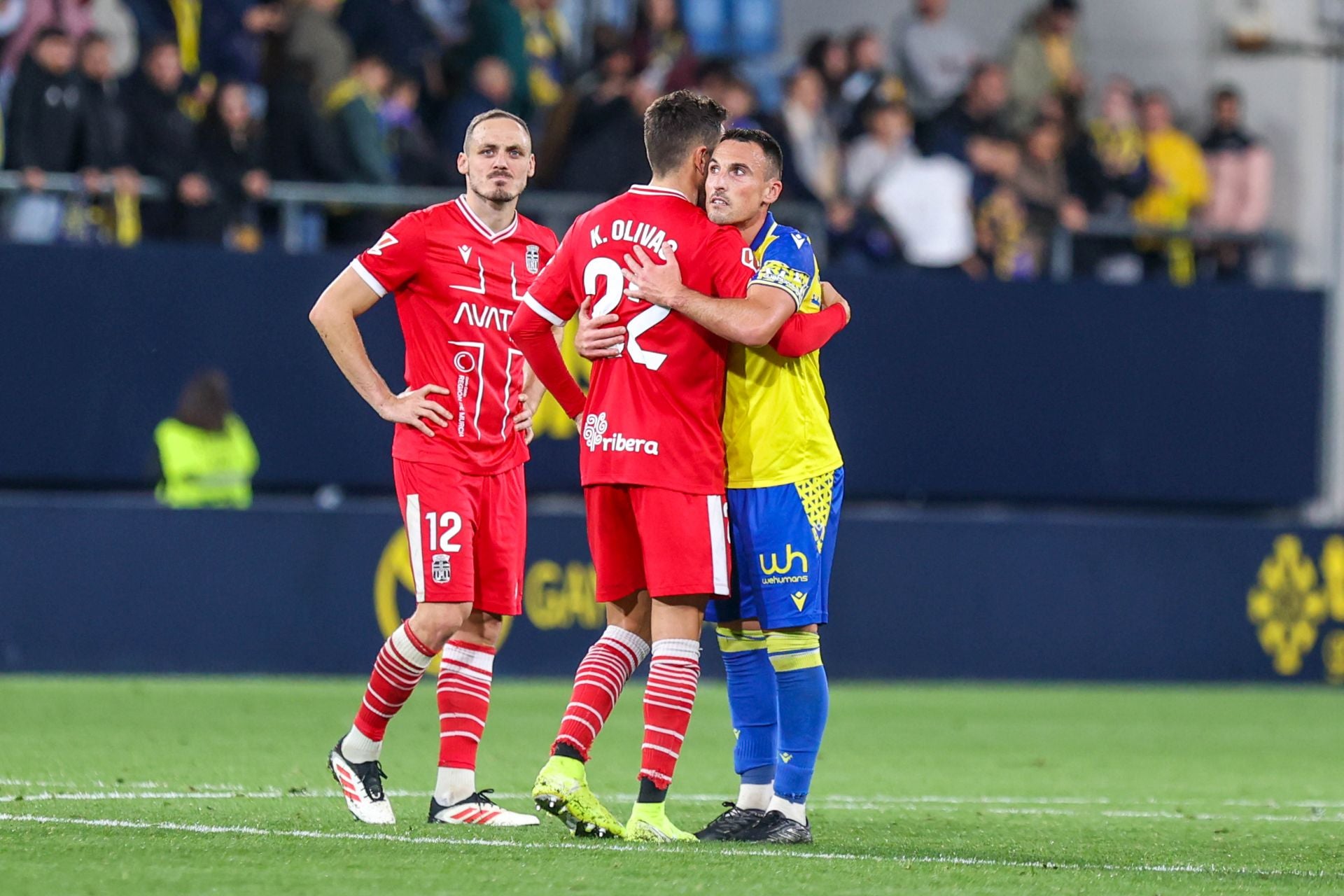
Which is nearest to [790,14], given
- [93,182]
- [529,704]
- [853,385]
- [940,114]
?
[940,114]

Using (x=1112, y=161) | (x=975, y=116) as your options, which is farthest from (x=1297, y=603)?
(x=975, y=116)

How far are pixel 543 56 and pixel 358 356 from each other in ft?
33.9

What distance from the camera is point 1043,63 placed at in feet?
63.1

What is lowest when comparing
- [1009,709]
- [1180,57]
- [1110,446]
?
[1009,709]

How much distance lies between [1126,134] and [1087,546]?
3.99 m

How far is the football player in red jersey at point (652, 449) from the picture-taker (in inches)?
261

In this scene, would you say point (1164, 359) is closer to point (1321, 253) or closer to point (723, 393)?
point (1321, 253)

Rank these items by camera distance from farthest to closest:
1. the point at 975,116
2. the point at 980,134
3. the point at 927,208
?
the point at 975,116 → the point at 980,134 → the point at 927,208

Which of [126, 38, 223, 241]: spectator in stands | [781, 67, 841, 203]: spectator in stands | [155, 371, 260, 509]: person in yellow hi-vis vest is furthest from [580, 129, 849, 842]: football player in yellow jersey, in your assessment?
[781, 67, 841, 203]: spectator in stands

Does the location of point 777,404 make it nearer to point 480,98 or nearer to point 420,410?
point 420,410

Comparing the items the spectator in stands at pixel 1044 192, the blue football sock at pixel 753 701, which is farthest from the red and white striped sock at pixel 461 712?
the spectator in stands at pixel 1044 192

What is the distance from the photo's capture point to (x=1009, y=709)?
14141 millimetres

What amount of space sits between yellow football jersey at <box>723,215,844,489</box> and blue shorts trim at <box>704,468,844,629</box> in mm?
49

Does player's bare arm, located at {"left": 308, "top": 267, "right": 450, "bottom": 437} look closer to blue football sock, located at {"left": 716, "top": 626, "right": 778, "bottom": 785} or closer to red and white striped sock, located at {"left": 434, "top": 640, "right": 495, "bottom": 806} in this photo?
red and white striped sock, located at {"left": 434, "top": 640, "right": 495, "bottom": 806}
